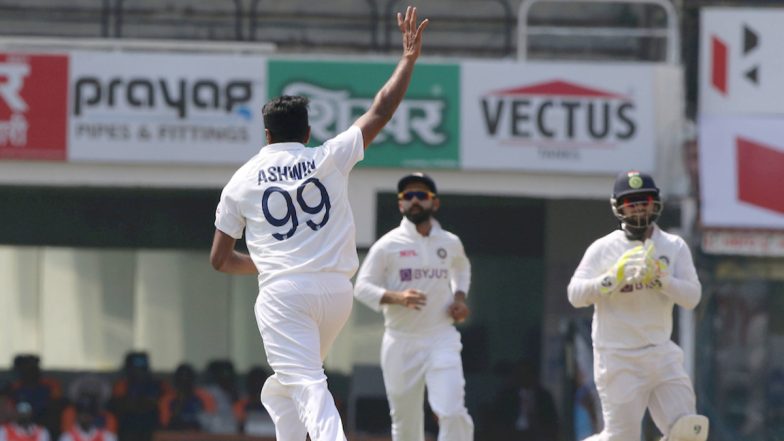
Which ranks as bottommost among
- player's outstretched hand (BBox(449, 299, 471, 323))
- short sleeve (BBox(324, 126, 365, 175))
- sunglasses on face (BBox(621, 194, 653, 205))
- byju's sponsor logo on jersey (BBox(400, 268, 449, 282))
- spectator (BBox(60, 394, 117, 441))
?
spectator (BBox(60, 394, 117, 441))

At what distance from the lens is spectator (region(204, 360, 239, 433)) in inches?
→ 688

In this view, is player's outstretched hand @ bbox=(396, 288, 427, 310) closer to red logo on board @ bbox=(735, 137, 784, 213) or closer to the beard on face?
the beard on face

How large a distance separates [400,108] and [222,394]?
12.7ft

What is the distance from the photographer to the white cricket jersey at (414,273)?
11305mm

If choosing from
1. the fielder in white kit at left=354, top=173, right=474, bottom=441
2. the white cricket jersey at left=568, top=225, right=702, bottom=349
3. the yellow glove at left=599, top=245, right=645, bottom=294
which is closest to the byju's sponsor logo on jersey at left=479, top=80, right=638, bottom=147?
the fielder in white kit at left=354, top=173, right=474, bottom=441

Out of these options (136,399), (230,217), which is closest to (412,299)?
(230,217)

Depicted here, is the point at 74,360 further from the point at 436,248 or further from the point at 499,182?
the point at 436,248

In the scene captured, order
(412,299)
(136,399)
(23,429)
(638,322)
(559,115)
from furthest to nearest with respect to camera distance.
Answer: (136,399) → (23,429) → (559,115) → (412,299) → (638,322)

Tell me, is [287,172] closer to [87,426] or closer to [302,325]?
[302,325]

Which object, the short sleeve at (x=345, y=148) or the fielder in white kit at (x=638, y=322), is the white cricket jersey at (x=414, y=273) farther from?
the short sleeve at (x=345, y=148)

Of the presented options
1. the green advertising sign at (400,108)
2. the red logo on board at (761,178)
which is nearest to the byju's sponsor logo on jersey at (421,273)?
the green advertising sign at (400,108)

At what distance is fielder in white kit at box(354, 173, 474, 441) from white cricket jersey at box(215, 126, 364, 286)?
3.28 meters

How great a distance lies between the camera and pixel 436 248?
1144 centimetres

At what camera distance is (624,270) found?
30.3 feet
